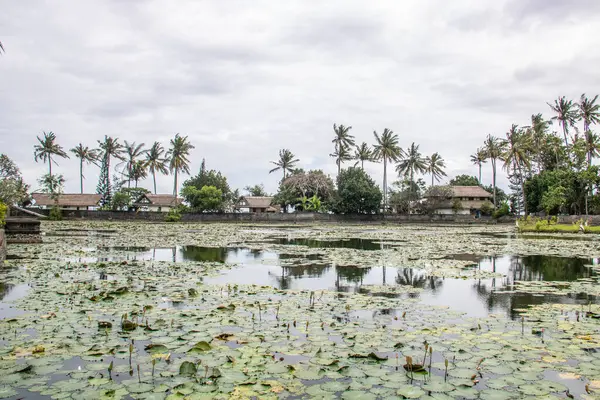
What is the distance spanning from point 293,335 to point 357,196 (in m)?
68.9

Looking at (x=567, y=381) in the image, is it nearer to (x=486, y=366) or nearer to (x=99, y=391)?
(x=486, y=366)

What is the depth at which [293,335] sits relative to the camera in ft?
21.3

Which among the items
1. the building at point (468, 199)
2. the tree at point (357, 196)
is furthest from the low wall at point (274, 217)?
the building at point (468, 199)

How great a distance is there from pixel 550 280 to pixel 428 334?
293 inches

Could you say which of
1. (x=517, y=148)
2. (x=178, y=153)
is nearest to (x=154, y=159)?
(x=178, y=153)

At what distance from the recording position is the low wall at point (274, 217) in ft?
221

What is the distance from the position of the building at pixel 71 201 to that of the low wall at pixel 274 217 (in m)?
17.8

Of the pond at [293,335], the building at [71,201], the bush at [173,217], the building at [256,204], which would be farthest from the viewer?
the building at [256,204]

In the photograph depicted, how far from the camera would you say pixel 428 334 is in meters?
6.69

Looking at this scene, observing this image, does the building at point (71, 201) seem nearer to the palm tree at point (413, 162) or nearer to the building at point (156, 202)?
the building at point (156, 202)

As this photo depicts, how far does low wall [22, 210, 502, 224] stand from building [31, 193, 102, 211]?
17.8 meters

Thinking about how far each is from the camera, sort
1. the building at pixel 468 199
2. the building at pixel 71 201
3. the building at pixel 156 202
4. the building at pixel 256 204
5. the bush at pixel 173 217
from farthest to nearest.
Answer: the building at pixel 256 204
the building at pixel 156 202
the building at pixel 468 199
the building at pixel 71 201
the bush at pixel 173 217

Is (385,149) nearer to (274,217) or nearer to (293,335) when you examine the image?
(274,217)

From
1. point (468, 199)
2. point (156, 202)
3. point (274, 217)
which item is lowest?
point (274, 217)
